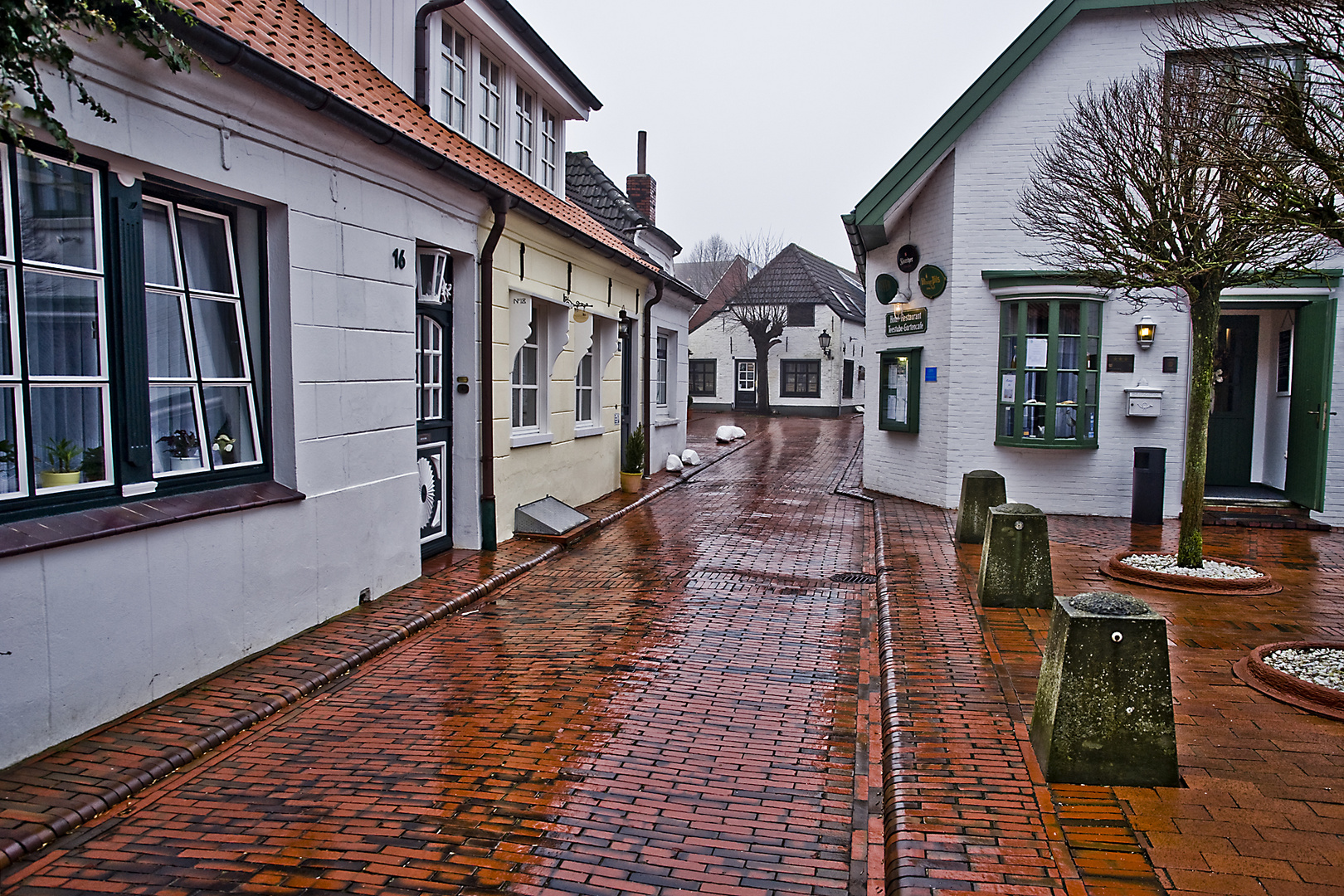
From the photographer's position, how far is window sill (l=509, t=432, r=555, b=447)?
10.2m

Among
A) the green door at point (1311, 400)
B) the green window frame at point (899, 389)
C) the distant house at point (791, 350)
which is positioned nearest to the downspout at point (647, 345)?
the green window frame at point (899, 389)

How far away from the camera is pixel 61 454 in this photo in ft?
15.3

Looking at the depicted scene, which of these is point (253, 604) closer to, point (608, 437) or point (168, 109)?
point (168, 109)

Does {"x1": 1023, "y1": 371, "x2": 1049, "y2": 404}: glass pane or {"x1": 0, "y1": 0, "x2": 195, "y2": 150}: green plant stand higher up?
{"x1": 0, "y1": 0, "x2": 195, "y2": 150}: green plant

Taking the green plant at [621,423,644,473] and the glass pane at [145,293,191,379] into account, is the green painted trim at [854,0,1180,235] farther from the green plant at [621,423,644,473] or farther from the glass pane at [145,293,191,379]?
the glass pane at [145,293,191,379]

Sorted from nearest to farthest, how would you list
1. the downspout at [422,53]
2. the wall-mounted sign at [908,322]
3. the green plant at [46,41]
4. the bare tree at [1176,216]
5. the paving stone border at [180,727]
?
1. the green plant at [46,41]
2. the paving stone border at [180,727]
3. the bare tree at [1176,216]
4. the downspout at [422,53]
5. the wall-mounted sign at [908,322]

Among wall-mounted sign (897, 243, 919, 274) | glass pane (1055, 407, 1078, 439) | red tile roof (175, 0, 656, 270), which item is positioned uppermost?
red tile roof (175, 0, 656, 270)

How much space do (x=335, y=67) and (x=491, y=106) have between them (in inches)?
165

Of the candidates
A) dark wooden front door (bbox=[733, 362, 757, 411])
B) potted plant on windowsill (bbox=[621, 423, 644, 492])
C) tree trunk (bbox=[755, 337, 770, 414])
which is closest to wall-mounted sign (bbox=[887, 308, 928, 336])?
potted plant on windowsill (bbox=[621, 423, 644, 492])

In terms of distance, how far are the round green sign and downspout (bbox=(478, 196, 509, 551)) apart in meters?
7.08

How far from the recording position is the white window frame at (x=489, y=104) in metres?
11.0

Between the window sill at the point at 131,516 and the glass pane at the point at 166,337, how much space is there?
28.9 inches

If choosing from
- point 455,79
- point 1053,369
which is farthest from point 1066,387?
point 455,79

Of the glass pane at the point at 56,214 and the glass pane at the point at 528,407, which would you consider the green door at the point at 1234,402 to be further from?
the glass pane at the point at 56,214
